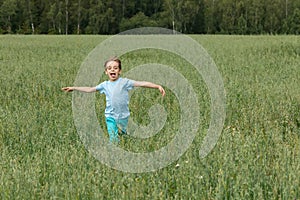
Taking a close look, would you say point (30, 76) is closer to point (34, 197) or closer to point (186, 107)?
point (186, 107)

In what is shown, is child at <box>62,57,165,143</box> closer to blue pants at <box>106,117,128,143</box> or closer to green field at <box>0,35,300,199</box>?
blue pants at <box>106,117,128,143</box>

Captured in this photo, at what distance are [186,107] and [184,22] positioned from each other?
57.5m

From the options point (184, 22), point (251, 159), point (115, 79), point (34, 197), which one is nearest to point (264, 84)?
point (115, 79)

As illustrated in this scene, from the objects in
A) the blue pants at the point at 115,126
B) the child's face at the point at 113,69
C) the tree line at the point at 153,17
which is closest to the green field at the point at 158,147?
the blue pants at the point at 115,126

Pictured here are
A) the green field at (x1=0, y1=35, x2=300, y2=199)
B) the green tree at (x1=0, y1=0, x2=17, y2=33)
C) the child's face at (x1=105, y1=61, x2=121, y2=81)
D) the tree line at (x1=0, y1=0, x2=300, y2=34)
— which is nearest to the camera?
the green field at (x1=0, y1=35, x2=300, y2=199)

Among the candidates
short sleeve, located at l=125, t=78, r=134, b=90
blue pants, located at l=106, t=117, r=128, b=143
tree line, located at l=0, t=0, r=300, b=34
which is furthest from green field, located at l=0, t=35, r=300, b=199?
tree line, located at l=0, t=0, r=300, b=34

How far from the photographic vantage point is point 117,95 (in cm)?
468

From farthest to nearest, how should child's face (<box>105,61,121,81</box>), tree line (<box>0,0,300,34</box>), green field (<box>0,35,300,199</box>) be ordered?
tree line (<box>0,0,300,34</box>) → child's face (<box>105,61,121,81</box>) → green field (<box>0,35,300,199</box>)

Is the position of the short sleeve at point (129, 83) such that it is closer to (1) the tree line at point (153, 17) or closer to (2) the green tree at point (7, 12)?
(1) the tree line at point (153, 17)

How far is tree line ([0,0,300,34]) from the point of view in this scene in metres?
59.7

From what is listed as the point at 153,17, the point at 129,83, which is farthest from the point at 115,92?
the point at 153,17

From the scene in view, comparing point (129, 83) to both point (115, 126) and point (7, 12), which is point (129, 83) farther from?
point (7, 12)

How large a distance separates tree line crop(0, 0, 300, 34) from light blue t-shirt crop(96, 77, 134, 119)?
178 ft

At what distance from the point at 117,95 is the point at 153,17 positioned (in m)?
64.0
